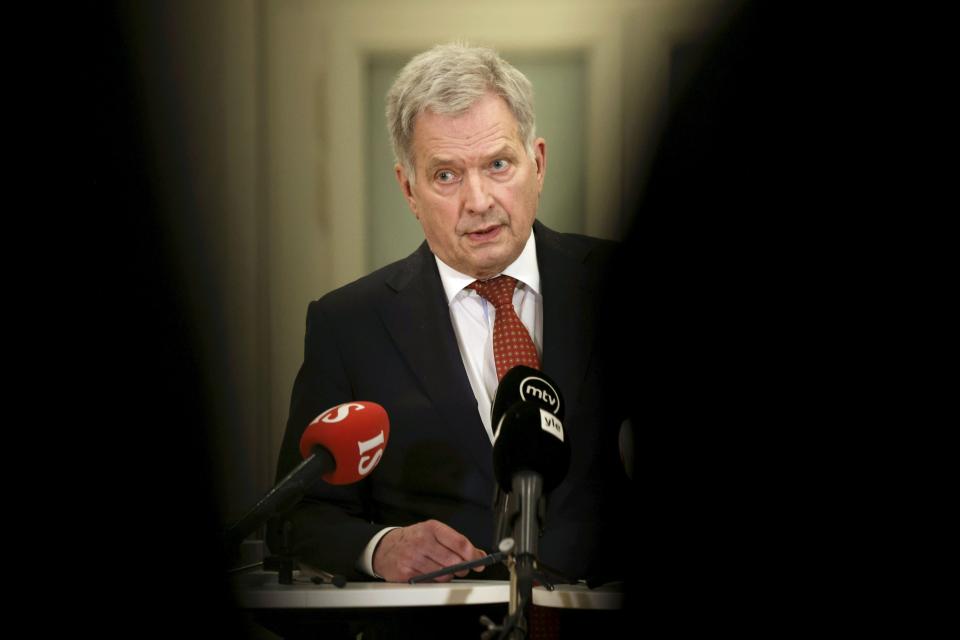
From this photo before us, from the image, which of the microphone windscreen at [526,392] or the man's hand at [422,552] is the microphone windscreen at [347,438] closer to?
the microphone windscreen at [526,392]

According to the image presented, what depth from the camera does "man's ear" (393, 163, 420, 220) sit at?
1.94 metres

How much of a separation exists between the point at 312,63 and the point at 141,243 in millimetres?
487

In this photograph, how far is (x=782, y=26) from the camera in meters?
1.77

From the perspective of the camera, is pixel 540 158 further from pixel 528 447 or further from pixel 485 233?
pixel 528 447

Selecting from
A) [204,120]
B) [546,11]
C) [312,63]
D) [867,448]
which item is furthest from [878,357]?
[204,120]

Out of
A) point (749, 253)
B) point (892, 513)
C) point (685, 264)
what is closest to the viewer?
point (892, 513)

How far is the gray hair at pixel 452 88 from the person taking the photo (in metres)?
1.88

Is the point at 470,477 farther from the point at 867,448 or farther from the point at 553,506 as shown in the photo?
the point at 867,448

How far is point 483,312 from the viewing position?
1.95 metres

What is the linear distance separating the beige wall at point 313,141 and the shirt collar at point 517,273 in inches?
4.9

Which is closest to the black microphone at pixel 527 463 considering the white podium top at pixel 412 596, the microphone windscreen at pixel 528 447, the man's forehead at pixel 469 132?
the microphone windscreen at pixel 528 447

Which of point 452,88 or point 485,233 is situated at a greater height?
point 452,88

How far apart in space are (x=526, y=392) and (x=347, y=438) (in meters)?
0.25

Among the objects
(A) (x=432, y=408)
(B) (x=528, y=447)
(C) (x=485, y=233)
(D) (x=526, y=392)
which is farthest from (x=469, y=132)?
(B) (x=528, y=447)
